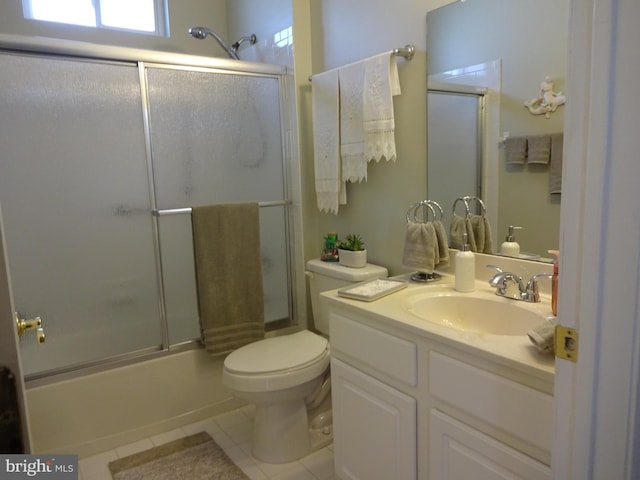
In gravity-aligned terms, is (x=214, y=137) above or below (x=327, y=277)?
above

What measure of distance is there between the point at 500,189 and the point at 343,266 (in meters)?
0.85

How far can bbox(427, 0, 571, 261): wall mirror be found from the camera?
58.8 inches

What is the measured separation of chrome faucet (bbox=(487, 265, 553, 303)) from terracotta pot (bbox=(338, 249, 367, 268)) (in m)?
0.73

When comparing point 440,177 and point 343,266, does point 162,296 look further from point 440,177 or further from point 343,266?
point 440,177

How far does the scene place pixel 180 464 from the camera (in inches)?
82.0

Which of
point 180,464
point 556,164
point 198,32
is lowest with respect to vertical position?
point 180,464

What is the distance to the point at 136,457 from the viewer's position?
7.06 ft

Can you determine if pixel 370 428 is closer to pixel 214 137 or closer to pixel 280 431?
pixel 280 431

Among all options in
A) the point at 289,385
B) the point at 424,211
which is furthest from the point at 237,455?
the point at 424,211

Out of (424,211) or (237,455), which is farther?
(237,455)

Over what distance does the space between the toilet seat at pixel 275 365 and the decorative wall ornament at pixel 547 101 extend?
129 cm

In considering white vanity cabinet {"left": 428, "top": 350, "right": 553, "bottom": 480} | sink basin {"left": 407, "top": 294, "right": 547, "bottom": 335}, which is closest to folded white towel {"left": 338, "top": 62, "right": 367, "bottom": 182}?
sink basin {"left": 407, "top": 294, "right": 547, "bottom": 335}

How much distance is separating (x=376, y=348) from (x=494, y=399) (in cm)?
43

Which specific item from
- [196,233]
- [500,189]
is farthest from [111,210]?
[500,189]
